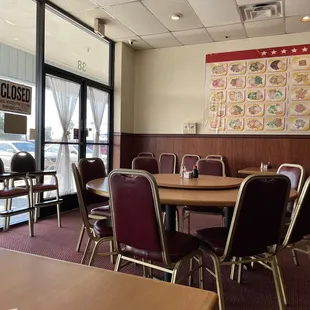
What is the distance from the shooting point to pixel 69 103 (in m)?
4.71

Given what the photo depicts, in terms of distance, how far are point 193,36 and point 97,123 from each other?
2.28m

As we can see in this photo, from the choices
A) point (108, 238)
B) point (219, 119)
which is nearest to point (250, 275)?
point (108, 238)

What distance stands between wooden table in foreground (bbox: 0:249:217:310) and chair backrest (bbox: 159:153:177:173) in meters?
4.96

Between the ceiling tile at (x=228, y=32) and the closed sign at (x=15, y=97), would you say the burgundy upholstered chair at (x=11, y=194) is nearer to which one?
the closed sign at (x=15, y=97)

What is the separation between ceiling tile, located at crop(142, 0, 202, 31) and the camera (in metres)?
4.06

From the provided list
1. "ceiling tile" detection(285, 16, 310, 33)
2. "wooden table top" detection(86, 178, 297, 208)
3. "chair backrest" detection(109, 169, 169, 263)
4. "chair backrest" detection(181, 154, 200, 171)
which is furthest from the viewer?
"chair backrest" detection(181, 154, 200, 171)

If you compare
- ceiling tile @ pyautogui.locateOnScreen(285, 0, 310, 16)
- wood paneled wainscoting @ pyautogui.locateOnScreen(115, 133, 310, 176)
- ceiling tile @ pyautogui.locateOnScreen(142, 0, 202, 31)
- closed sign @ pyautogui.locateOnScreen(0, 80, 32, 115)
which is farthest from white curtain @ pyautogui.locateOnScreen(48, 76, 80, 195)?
ceiling tile @ pyautogui.locateOnScreen(285, 0, 310, 16)

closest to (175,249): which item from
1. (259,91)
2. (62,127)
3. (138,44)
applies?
A: (62,127)

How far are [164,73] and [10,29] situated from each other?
285 cm

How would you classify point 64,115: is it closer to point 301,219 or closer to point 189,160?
point 189,160

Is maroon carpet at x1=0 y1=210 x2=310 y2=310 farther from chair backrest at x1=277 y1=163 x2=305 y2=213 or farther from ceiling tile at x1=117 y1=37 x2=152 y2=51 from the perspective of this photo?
ceiling tile at x1=117 y1=37 x2=152 y2=51

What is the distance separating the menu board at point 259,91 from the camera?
4949mm

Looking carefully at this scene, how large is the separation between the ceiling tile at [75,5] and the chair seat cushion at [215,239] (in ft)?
11.5

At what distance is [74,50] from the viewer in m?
4.84
